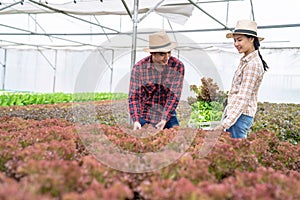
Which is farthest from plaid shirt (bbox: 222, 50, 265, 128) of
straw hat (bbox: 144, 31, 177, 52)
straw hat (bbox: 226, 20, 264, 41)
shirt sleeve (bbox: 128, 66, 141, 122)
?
shirt sleeve (bbox: 128, 66, 141, 122)

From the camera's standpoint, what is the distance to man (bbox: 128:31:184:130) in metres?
3.94

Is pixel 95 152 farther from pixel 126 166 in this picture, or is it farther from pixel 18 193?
pixel 18 193

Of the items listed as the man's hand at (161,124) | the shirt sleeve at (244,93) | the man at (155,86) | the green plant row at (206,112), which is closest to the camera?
the shirt sleeve at (244,93)

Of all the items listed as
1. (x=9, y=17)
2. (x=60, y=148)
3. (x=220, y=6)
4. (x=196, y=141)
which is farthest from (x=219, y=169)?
(x=9, y=17)

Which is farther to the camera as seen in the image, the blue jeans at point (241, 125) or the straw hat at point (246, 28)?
the blue jeans at point (241, 125)

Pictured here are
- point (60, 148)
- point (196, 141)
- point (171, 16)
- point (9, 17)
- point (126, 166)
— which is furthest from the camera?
point (9, 17)

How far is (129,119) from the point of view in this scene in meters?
5.70

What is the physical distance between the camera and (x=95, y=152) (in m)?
2.36

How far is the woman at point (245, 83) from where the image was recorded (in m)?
3.54

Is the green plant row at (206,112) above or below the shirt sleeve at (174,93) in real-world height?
below

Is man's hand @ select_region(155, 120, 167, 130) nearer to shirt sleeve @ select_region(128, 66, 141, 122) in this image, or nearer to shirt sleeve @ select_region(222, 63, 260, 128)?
shirt sleeve @ select_region(128, 66, 141, 122)

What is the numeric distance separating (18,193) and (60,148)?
919mm

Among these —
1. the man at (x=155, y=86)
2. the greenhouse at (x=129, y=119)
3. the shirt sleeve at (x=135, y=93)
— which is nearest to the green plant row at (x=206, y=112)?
the greenhouse at (x=129, y=119)

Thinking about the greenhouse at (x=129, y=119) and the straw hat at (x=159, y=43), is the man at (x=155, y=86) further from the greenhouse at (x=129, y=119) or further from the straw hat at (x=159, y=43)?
the greenhouse at (x=129, y=119)
